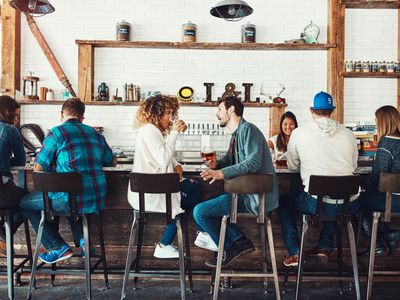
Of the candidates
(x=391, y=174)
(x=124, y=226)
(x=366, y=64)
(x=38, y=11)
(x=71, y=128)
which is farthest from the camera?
(x=366, y=64)

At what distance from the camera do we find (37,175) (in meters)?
2.93

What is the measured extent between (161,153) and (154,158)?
0.24 ft

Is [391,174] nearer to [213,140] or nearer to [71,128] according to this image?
[71,128]

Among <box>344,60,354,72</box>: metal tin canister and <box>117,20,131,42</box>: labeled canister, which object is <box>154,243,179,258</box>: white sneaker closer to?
<box>117,20,131,42</box>: labeled canister

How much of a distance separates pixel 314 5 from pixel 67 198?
16.8 ft

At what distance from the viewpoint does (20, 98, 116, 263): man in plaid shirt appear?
3088 mm

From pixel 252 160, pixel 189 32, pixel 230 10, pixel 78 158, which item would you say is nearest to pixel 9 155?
pixel 78 158

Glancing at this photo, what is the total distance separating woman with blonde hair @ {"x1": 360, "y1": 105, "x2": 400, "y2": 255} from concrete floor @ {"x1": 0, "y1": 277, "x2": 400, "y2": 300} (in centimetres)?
Answer: 40

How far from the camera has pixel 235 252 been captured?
3068 millimetres

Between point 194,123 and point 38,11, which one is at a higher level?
point 38,11

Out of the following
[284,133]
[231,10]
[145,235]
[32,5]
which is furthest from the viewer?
[284,133]

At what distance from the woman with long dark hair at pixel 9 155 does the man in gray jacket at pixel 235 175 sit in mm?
1377

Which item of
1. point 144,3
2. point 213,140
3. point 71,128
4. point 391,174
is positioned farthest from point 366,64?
point 71,128

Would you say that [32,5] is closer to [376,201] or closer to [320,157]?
[320,157]
